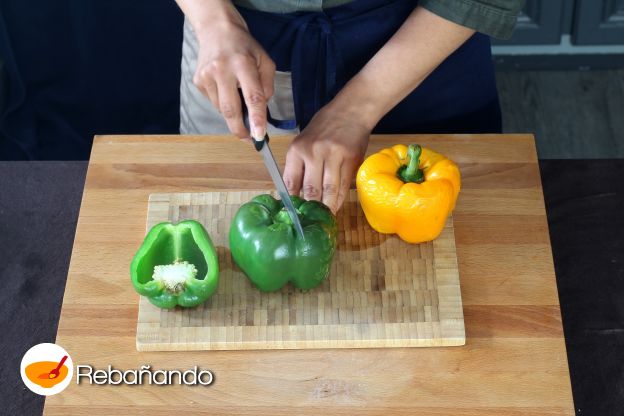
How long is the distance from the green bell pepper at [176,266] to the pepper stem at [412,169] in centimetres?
30

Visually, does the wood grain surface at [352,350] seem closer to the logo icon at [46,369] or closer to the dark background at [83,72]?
the logo icon at [46,369]

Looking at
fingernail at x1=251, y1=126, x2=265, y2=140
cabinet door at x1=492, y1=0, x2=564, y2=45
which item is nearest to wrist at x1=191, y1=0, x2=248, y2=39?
fingernail at x1=251, y1=126, x2=265, y2=140

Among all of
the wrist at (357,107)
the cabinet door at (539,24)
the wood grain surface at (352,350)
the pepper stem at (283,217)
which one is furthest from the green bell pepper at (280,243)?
the cabinet door at (539,24)

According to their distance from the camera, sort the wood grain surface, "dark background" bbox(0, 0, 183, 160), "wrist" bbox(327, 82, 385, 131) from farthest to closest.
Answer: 1. "dark background" bbox(0, 0, 183, 160)
2. "wrist" bbox(327, 82, 385, 131)
3. the wood grain surface

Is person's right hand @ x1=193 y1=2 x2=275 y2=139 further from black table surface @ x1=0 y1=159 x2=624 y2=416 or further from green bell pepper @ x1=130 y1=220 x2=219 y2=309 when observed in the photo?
black table surface @ x1=0 y1=159 x2=624 y2=416

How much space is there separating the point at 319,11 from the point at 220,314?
0.53 m

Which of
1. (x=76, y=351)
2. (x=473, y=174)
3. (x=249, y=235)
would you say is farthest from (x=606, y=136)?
(x=76, y=351)

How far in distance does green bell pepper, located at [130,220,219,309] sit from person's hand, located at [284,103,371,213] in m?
0.19

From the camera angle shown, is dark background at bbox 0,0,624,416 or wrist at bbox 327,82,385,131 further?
wrist at bbox 327,82,385,131

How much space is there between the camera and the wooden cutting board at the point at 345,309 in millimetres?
1287

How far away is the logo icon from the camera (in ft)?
4.17

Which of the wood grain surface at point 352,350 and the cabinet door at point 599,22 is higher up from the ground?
the wood grain surface at point 352,350

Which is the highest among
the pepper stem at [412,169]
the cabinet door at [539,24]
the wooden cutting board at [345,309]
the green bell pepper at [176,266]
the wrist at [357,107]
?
the pepper stem at [412,169]

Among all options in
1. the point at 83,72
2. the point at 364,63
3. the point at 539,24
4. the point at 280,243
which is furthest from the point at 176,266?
the point at 539,24
